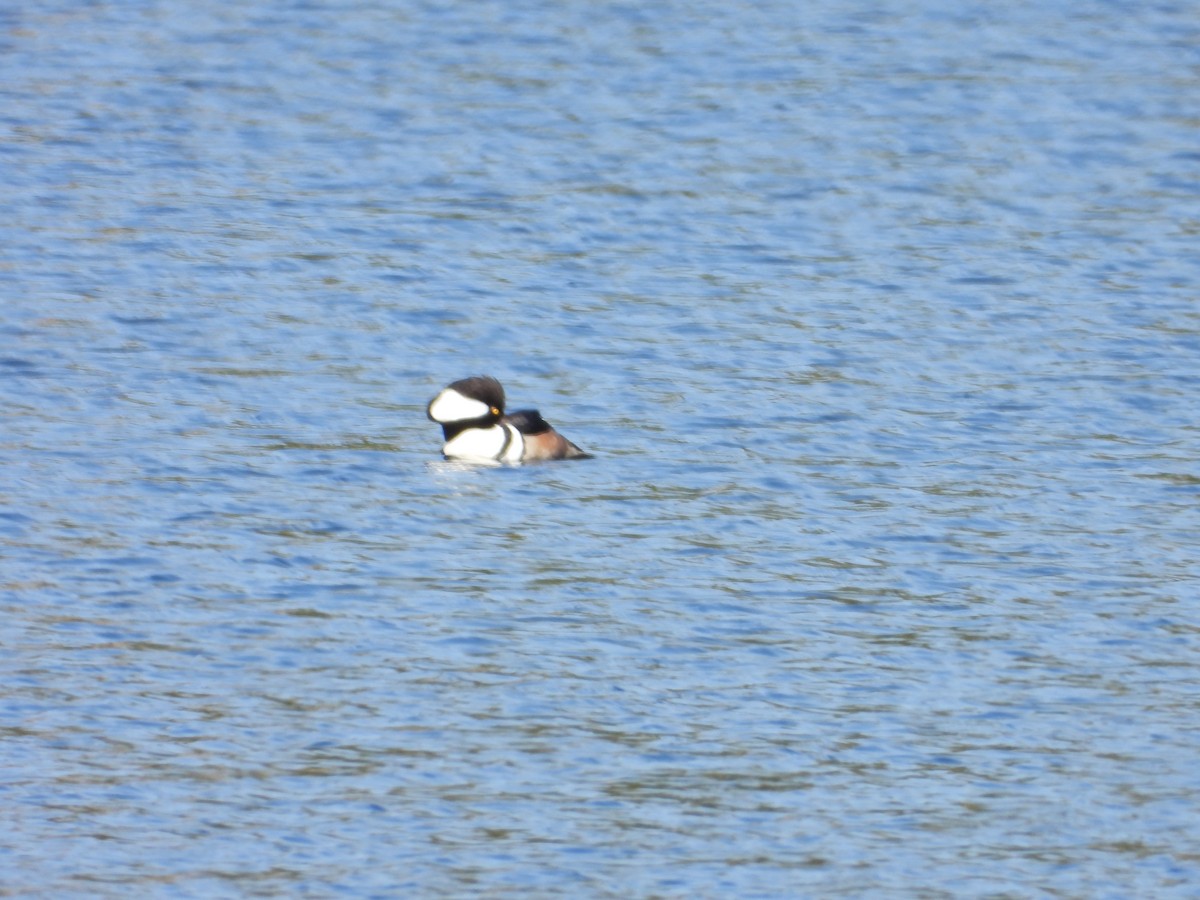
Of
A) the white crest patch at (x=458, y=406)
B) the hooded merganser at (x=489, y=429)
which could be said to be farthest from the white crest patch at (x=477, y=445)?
the white crest patch at (x=458, y=406)

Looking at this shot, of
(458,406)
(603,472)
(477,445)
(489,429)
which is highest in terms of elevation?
(458,406)

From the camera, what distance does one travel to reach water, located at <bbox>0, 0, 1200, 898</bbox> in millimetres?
9945

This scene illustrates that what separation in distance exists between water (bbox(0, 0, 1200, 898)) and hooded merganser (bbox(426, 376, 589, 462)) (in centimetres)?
23

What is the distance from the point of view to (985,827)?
9.85 metres

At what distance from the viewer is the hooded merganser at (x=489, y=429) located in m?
16.0

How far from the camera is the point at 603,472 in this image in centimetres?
1570

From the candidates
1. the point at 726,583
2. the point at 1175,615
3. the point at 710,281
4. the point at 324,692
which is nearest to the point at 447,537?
the point at 726,583

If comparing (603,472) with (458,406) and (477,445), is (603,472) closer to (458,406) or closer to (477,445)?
(477,445)

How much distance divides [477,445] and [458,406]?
0.32m

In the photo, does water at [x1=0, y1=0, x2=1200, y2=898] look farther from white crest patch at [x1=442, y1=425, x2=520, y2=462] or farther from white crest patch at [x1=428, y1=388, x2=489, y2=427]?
white crest patch at [x1=428, y1=388, x2=489, y2=427]

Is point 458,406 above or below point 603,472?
above

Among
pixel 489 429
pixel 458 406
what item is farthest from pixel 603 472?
pixel 458 406

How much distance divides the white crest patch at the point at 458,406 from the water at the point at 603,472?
39 centimetres

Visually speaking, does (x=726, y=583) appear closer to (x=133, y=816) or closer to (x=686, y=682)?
(x=686, y=682)
